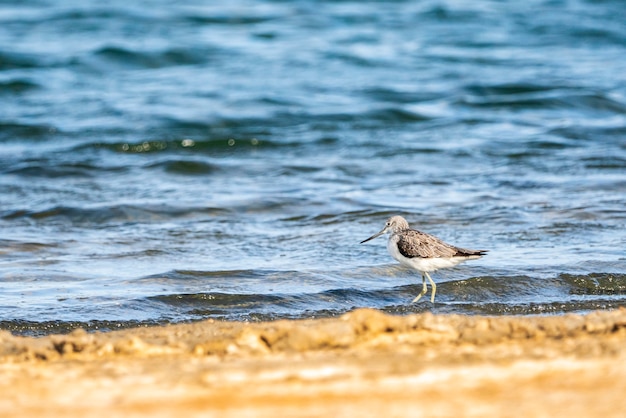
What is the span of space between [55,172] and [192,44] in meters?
8.05

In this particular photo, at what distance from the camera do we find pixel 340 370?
3932 millimetres

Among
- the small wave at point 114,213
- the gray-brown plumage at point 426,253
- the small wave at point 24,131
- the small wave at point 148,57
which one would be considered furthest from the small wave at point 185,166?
the small wave at point 148,57

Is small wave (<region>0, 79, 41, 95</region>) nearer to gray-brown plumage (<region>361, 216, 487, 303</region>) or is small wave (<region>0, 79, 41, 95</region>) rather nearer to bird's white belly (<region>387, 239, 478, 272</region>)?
gray-brown plumage (<region>361, 216, 487, 303</region>)

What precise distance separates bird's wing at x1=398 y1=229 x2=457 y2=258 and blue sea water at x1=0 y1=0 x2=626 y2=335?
0.35 metres

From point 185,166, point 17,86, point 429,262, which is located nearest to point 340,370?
point 429,262

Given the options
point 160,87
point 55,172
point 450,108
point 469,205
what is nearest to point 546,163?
point 469,205

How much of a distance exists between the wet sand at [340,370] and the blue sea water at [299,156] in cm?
181

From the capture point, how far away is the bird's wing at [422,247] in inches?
279

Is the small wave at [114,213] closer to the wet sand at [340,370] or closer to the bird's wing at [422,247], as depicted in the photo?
the bird's wing at [422,247]

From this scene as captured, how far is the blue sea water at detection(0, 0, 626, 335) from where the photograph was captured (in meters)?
7.26

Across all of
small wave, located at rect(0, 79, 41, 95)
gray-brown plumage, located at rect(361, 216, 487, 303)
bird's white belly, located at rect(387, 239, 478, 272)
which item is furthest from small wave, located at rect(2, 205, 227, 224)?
small wave, located at rect(0, 79, 41, 95)

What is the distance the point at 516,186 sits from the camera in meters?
10.6

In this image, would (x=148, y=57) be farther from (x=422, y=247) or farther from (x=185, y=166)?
(x=422, y=247)

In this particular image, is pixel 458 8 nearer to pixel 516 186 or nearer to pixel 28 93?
pixel 28 93
